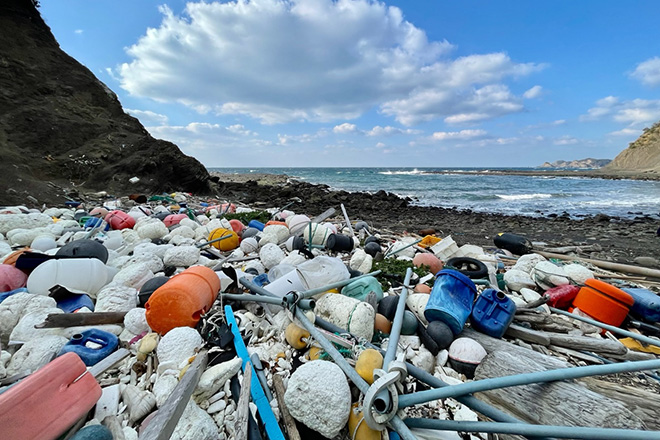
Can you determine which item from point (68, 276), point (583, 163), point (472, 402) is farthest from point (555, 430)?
point (583, 163)

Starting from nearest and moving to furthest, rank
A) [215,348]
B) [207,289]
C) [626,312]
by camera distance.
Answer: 1. [215,348]
2. [207,289]
3. [626,312]

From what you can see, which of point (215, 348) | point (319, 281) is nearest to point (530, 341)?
point (319, 281)

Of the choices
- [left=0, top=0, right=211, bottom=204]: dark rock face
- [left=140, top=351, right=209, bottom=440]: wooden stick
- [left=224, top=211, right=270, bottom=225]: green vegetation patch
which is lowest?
[left=224, top=211, right=270, bottom=225]: green vegetation patch

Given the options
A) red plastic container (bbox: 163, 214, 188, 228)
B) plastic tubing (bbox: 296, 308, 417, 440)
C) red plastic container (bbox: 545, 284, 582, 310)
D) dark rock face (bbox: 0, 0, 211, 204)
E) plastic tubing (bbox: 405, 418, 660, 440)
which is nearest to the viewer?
plastic tubing (bbox: 405, 418, 660, 440)

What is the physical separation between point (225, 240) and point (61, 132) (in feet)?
50.4

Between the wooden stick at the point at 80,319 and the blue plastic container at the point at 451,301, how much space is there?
306cm

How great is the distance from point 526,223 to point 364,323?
40.5 feet

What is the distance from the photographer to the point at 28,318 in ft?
8.15

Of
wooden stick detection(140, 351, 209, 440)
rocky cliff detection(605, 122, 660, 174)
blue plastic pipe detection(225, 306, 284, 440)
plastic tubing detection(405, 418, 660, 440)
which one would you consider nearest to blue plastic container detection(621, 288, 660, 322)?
plastic tubing detection(405, 418, 660, 440)

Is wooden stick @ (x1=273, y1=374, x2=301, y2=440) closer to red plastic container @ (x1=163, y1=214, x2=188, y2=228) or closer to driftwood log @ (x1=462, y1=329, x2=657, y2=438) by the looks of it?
driftwood log @ (x1=462, y1=329, x2=657, y2=438)

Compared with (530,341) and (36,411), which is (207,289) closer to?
(36,411)

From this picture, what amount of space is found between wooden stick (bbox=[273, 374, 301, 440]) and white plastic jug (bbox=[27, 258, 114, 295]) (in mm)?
2632

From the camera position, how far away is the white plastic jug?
122 inches

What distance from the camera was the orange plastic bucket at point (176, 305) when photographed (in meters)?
2.47
